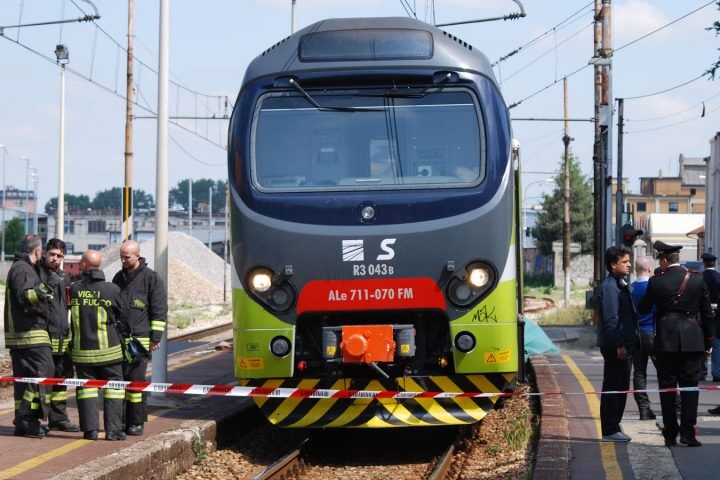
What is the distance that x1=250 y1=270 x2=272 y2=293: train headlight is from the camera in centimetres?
974

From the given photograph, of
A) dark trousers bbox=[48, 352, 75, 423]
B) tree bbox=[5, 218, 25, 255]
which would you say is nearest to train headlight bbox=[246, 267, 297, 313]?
dark trousers bbox=[48, 352, 75, 423]

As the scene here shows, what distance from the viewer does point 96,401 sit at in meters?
9.88

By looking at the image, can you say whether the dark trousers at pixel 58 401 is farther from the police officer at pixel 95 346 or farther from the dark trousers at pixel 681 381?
the dark trousers at pixel 681 381

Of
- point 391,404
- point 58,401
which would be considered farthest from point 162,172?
point 391,404

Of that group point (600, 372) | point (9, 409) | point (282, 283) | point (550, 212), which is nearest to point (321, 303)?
point (282, 283)

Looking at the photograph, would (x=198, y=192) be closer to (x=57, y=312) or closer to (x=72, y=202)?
(x=72, y=202)

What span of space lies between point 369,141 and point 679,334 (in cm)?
306

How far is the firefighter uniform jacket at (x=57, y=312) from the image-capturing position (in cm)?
1005

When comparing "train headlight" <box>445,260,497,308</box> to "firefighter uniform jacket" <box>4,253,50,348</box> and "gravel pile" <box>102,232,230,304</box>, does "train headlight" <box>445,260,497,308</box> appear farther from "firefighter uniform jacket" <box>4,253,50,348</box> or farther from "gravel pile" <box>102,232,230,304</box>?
"gravel pile" <box>102,232,230,304</box>

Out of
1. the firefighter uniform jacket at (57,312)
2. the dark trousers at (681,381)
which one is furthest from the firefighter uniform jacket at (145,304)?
the dark trousers at (681,381)

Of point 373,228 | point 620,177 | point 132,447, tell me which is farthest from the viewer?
point 620,177

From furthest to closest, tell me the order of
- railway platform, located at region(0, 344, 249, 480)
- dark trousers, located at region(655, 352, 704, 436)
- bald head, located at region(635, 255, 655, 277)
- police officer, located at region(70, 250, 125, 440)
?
1. bald head, located at region(635, 255, 655, 277)
2. police officer, located at region(70, 250, 125, 440)
3. dark trousers, located at region(655, 352, 704, 436)
4. railway platform, located at region(0, 344, 249, 480)

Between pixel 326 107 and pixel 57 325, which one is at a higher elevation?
pixel 326 107

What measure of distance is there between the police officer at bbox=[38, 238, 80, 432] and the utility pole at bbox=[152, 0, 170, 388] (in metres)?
1.60
